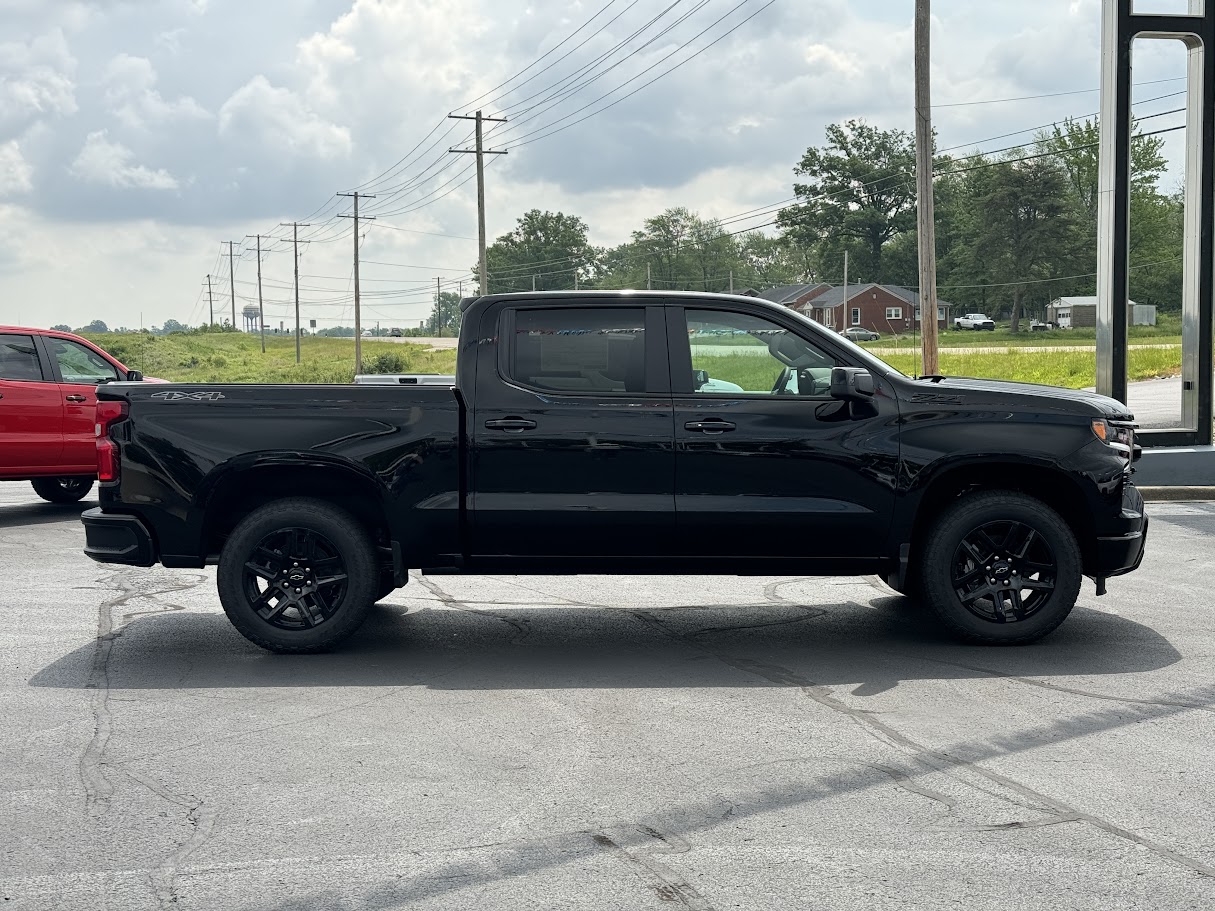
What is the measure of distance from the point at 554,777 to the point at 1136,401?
81.0 ft

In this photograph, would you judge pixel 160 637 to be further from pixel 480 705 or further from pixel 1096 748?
pixel 1096 748

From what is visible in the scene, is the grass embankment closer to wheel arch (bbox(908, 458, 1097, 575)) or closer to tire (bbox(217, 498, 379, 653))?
tire (bbox(217, 498, 379, 653))

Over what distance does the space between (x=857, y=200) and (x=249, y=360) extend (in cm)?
6242

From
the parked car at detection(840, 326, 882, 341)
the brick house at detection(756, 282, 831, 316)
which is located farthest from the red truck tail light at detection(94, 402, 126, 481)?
the brick house at detection(756, 282, 831, 316)

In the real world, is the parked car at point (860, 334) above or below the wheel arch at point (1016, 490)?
above

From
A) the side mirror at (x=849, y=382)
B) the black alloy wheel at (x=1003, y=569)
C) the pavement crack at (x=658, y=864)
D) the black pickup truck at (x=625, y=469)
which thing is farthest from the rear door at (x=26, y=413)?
the pavement crack at (x=658, y=864)

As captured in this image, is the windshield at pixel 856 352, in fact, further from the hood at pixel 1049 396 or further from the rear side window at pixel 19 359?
the rear side window at pixel 19 359

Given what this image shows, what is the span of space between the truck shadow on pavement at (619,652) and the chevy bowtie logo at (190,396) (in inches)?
56.1

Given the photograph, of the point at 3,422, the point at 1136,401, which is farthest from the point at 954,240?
the point at 3,422

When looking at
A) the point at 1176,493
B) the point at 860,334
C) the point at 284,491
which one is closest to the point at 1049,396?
the point at 284,491

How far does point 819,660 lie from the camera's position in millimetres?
→ 7031

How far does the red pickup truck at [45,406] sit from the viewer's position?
12852mm

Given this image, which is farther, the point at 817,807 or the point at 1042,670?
the point at 1042,670

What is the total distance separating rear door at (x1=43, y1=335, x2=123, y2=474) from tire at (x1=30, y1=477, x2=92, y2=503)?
1.04m
